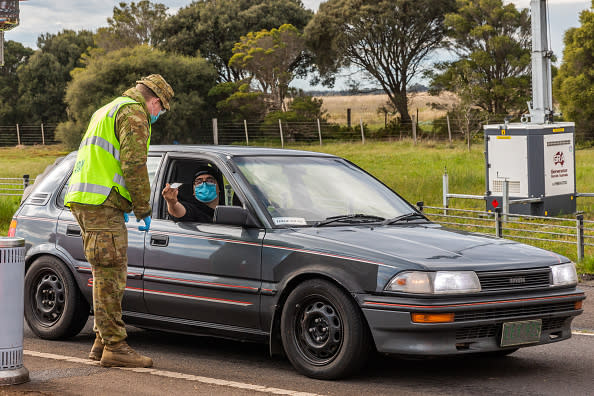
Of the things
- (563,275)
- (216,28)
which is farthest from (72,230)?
(216,28)

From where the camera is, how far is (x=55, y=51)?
62.2 meters

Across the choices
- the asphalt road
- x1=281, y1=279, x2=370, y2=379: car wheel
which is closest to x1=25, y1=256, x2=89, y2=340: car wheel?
the asphalt road

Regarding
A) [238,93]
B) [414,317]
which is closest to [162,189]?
[414,317]

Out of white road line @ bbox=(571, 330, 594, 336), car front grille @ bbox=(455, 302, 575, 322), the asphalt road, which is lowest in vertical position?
white road line @ bbox=(571, 330, 594, 336)

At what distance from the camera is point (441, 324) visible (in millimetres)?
5668

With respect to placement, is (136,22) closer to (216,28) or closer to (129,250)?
(216,28)

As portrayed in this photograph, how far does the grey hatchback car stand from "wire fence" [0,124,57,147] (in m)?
47.3

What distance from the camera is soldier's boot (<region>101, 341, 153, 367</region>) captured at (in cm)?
650

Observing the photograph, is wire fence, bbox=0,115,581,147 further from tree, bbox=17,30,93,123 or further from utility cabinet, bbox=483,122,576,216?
utility cabinet, bbox=483,122,576,216

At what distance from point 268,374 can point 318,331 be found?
22.3 inches

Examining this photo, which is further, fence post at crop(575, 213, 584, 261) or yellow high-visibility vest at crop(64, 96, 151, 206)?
fence post at crop(575, 213, 584, 261)

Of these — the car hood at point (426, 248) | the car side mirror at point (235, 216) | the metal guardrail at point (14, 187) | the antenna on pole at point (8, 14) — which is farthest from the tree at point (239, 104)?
the car hood at point (426, 248)

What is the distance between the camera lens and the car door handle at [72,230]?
24.7 ft

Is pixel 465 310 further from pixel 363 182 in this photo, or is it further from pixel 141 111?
pixel 141 111
